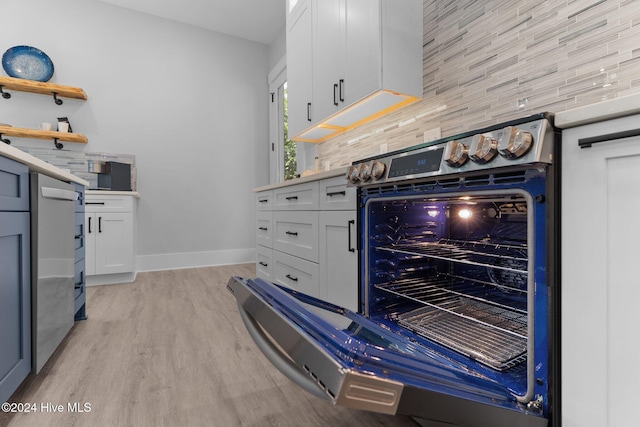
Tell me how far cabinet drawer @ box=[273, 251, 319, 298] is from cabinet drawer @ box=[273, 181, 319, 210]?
0.35 m

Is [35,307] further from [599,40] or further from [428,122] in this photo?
[599,40]

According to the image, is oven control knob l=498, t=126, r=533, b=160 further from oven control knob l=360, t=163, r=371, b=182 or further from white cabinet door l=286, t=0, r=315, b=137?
white cabinet door l=286, t=0, r=315, b=137

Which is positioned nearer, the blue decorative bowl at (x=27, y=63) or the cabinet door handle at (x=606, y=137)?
the cabinet door handle at (x=606, y=137)

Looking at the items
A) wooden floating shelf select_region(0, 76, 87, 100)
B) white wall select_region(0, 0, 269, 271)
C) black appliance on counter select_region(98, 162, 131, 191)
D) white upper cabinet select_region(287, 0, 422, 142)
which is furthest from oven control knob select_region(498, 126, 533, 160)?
wooden floating shelf select_region(0, 76, 87, 100)

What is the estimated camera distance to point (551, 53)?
137cm

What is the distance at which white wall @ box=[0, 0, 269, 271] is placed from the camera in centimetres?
360

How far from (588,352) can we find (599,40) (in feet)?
3.90

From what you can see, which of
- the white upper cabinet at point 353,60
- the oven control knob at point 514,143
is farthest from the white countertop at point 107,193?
the oven control knob at point 514,143

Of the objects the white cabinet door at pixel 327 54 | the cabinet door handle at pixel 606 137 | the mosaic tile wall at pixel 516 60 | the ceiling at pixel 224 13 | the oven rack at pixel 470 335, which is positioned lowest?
the oven rack at pixel 470 335

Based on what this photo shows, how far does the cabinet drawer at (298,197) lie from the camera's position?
195 cm

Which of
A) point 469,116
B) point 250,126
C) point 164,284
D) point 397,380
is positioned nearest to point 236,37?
point 250,126

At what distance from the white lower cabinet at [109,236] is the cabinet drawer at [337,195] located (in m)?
2.53

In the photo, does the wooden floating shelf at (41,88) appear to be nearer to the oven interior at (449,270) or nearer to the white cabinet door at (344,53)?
the white cabinet door at (344,53)

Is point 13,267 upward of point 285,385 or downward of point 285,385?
upward
